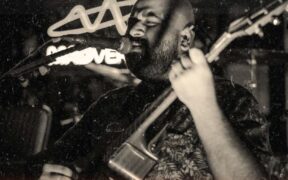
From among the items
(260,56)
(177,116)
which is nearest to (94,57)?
(260,56)

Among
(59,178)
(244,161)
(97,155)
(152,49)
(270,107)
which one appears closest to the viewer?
(244,161)

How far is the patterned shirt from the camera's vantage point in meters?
1.21

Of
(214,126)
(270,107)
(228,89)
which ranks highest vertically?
(214,126)

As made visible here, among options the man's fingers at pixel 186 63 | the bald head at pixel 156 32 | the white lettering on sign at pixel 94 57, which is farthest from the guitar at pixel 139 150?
the white lettering on sign at pixel 94 57

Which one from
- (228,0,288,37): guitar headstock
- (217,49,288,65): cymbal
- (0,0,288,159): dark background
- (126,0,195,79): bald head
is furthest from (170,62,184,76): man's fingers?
(0,0,288,159): dark background

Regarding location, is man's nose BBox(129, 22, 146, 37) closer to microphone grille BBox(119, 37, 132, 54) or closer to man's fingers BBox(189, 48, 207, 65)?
microphone grille BBox(119, 37, 132, 54)

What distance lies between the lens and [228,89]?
4.42 feet

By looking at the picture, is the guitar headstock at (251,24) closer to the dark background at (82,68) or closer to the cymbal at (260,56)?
the cymbal at (260,56)

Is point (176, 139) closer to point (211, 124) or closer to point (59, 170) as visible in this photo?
point (211, 124)

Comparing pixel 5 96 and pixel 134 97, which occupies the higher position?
pixel 134 97

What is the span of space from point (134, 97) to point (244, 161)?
2.34 feet

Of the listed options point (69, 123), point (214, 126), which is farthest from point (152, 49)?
point (69, 123)

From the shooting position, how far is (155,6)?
64.9 inches

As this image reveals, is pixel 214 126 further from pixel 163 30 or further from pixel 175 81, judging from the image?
pixel 163 30
